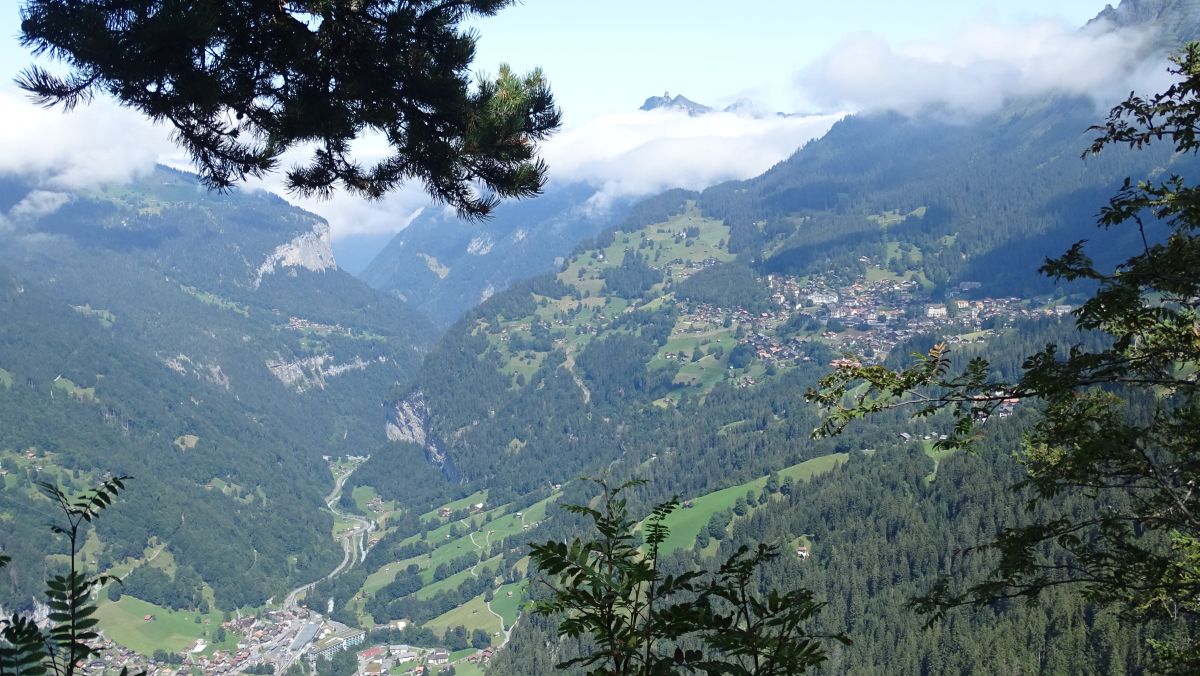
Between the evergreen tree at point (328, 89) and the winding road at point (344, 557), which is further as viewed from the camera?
the winding road at point (344, 557)

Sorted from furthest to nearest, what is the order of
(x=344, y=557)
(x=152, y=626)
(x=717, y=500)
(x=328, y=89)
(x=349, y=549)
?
(x=349, y=549), (x=344, y=557), (x=717, y=500), (x=152, y=626), (x=328, y=89)

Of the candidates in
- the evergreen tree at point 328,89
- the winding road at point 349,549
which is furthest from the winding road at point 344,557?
the evergreen tree at point 328,89

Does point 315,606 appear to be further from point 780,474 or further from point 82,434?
point 82,434

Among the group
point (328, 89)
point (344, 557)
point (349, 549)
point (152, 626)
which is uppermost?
point (349, 549)

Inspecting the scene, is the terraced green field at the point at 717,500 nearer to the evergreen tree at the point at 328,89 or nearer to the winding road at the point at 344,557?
the winding road at the point at 344,557

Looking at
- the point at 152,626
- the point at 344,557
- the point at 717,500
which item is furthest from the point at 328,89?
the point at 344,557

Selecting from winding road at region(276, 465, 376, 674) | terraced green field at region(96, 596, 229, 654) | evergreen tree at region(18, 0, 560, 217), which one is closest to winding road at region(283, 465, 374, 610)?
winding road at region(276, 465, 376, 674)

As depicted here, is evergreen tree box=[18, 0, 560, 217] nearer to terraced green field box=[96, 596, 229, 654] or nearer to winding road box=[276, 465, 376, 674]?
winding road box=[276, 465, 376, 674]

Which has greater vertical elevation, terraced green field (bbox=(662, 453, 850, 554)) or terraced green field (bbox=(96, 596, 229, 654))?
terraced green field (bbox=(662, 453, 850, 554))

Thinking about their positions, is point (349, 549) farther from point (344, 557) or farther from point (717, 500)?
point (717, 500)

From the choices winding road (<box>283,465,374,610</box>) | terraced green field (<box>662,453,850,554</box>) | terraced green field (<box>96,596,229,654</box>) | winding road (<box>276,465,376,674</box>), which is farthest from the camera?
winding road (<box>283,465,374,610</box>)

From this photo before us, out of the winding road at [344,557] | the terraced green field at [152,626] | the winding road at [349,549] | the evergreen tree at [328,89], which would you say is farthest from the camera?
the winding road at [349,549]
